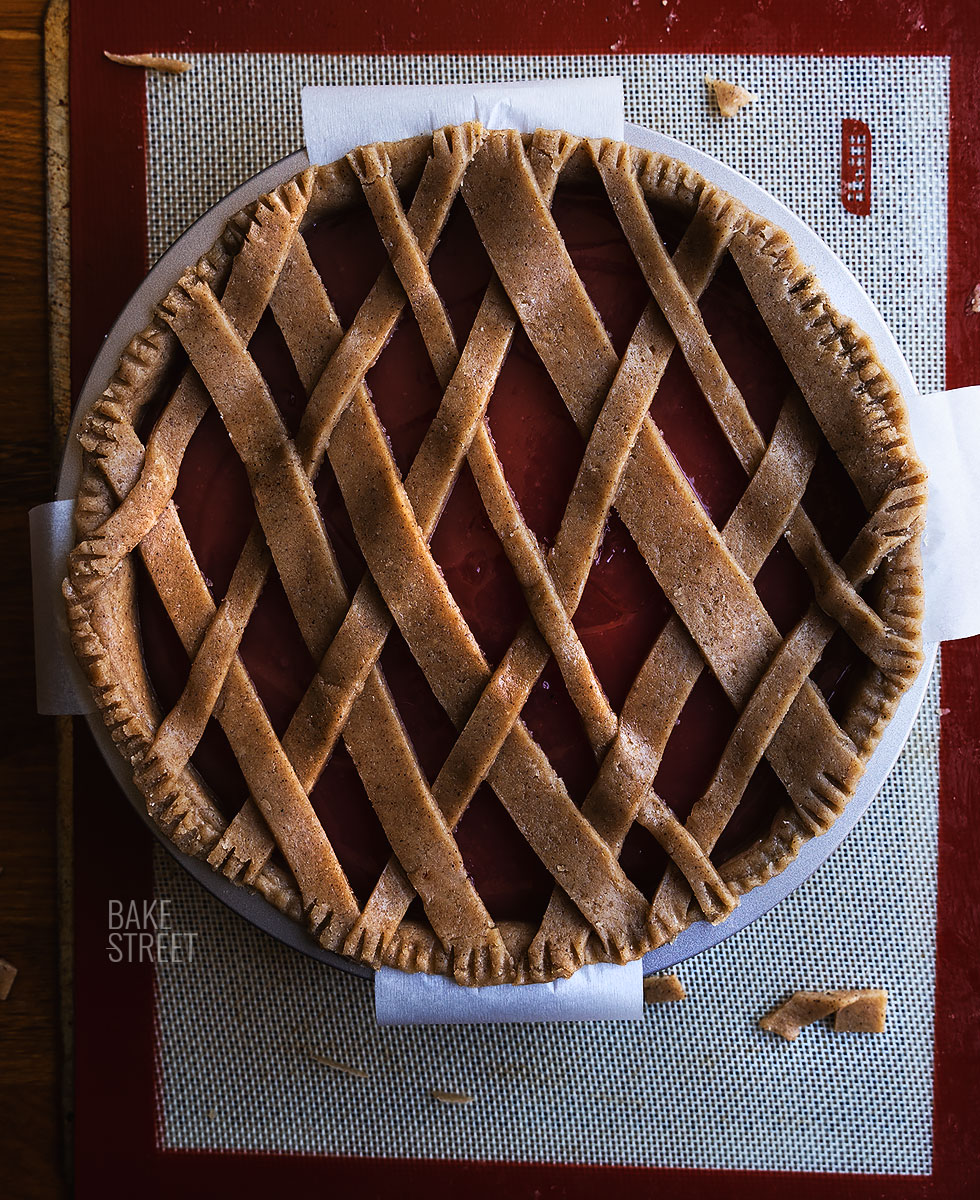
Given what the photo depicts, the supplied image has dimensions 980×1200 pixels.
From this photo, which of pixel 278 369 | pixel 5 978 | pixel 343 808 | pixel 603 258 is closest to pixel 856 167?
pixel 603 258

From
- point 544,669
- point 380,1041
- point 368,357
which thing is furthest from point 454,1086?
point 368,357

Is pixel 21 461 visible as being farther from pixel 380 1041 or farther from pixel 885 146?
pixel 885 146

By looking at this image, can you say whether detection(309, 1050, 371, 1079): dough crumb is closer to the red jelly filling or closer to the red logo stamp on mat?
the red jelly filling

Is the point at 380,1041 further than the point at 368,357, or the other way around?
the point at 380,1041

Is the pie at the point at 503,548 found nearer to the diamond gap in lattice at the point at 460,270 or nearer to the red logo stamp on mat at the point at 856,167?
the diamond gap in lattice at the point at 460,270

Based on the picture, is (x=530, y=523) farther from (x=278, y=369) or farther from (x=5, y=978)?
(x=5, y=978)

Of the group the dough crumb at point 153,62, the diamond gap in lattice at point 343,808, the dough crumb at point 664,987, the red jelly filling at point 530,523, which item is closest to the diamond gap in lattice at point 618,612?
the red jelly filling at point 530,523

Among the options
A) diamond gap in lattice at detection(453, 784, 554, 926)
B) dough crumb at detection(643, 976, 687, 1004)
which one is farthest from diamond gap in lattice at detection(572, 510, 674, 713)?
dough crumb at detection(643, 976, 687, 1004)
